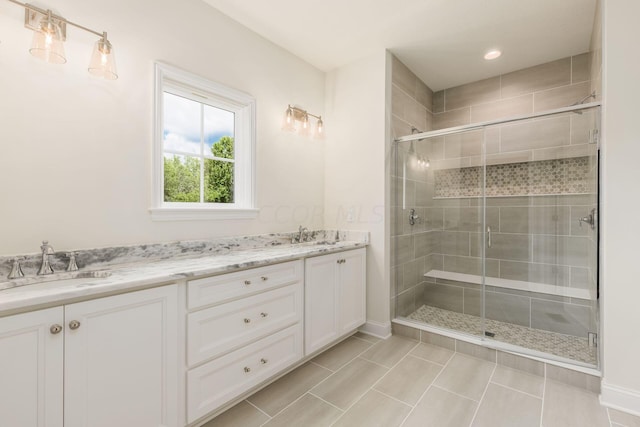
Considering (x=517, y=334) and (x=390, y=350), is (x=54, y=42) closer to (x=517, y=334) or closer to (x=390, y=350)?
(x=390, y=350)

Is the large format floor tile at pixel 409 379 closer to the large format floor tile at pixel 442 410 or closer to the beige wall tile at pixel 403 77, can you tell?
the large format floor tile at pixel 442 410

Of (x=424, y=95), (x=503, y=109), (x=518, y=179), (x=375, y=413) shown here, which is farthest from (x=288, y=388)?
(x=503, y=109)

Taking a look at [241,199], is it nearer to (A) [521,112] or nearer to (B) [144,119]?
(B) [144,119]

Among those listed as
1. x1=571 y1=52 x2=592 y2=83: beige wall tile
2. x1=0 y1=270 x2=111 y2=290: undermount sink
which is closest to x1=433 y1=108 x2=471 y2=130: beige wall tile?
x1=571 y1=52 x2=592 y2=83: beige wall tile

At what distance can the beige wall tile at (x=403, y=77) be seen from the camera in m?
2.84

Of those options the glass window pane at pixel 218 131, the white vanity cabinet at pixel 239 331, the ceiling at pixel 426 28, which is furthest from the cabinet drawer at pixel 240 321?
the ceiling at pixel 426 28

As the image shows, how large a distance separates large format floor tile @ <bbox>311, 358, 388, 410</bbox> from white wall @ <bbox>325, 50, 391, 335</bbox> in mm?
594

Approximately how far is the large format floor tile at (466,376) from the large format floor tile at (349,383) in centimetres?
42

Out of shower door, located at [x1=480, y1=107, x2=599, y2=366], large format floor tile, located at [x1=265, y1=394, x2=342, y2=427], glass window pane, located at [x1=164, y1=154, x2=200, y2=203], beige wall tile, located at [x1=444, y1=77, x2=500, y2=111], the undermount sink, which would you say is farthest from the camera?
beige wall tile, located at [x1=444, y1=77, x2=500, y2=111]

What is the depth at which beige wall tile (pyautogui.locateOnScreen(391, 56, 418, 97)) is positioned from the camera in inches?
112

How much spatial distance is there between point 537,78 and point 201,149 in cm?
336

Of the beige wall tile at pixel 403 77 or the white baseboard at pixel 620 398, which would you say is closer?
the white baseboard at pixel 620 398

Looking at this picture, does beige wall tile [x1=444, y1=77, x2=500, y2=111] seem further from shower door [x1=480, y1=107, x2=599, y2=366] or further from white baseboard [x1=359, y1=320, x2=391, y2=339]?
white baseboard [x1=359, y1=320, x2=391, y2=339]

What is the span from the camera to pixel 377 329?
8.95ft
